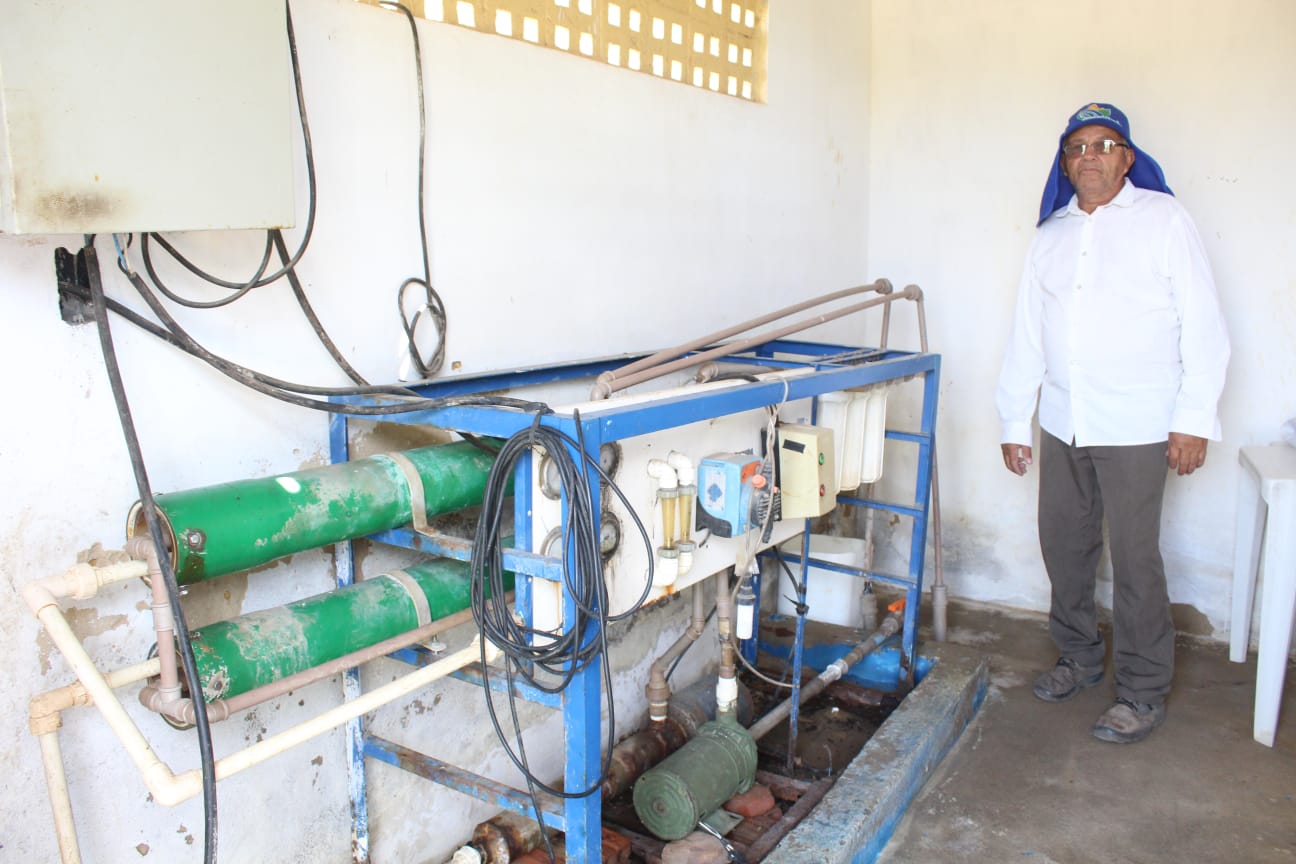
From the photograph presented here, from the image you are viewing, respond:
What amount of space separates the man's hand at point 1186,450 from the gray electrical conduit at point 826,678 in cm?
98

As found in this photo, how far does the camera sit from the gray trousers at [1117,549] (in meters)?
2.92

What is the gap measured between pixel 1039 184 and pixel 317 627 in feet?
10.4

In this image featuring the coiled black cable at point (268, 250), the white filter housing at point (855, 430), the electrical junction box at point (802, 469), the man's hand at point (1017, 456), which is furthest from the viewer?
the man's hand at point (1017, 456)

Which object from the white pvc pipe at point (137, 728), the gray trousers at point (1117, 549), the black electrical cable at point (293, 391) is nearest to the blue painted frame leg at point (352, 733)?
the black electrical cable at point (293, 391)

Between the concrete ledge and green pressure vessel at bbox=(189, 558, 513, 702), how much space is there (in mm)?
919

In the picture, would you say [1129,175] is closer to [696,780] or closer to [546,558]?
[696,780]

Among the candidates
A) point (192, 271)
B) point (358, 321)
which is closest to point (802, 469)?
point (358, 321)

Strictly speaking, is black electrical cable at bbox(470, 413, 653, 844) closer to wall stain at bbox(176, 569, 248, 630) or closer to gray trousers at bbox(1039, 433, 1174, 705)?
wall stain at bbox(176, 569, 248, 630)

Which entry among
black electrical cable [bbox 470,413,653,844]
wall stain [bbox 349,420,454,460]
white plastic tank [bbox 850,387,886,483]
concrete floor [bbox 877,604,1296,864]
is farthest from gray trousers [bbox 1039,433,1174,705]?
wall stain [bbox 349,420,454,460]

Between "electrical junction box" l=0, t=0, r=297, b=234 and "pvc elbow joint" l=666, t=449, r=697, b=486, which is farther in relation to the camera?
"pvc elbow joint" l=666, t=449, r=697, b=486

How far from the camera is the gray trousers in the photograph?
2916 mm

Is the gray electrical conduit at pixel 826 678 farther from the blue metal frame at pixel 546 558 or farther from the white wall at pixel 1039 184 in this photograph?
the white wall at pixel 1039 184

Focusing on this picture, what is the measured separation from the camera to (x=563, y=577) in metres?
1.66

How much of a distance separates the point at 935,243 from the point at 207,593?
3.13m
